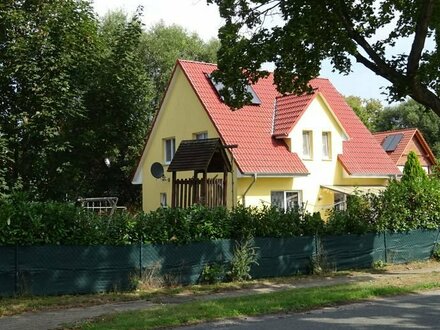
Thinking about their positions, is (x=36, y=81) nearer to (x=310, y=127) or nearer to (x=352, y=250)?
(x=310, y=127)

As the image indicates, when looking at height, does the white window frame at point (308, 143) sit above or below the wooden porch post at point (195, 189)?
above

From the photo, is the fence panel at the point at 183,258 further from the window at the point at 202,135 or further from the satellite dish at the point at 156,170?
the window at the point at 202,135

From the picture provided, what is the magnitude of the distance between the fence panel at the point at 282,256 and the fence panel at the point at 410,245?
11.3 ft

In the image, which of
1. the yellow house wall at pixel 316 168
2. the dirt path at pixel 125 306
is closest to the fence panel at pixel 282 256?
the dirt path at pixel 125 306

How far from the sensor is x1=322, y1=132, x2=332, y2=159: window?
91.8 ft

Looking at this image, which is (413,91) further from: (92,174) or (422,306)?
(92,174)

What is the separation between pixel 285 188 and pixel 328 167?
2893 mm

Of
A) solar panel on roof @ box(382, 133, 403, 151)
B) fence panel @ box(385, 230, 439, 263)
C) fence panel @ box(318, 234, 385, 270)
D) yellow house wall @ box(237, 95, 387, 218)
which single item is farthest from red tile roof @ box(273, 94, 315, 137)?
solar panel on roof @ box(382, 133, 403, 151)

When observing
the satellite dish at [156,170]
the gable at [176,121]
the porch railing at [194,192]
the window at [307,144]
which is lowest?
the porch railing at [194,192]

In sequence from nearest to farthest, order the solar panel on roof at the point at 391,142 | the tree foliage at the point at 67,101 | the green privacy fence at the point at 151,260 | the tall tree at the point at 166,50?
the green privacy fence at the point at 151,260 → the tree foliage at the point at 67,101 → the tall tree at the point at 166,50 → the solar panel on roof at the point at 391,142

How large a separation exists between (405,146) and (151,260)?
36.7 metres

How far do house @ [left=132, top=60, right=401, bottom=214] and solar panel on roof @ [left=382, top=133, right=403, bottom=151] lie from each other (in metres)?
18.3

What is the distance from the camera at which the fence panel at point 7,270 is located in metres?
12.5

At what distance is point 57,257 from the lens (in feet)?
42.8
